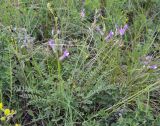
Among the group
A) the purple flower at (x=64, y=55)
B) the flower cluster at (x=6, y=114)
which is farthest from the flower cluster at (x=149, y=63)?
the flower cluster at (x=6, y=114)

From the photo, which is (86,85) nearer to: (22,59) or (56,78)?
(56,78)

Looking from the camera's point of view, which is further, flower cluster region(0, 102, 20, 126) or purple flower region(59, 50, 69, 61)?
purple flower region(59, 50, 69, 61)

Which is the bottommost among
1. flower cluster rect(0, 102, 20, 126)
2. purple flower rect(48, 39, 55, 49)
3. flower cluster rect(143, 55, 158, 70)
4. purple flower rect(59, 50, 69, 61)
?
flower cluster rect(0, 102, 20, 126)

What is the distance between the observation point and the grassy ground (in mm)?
1715

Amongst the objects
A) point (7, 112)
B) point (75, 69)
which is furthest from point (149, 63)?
point (7, 112)

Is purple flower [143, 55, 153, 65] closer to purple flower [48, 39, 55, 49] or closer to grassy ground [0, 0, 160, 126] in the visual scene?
grassy ground [0, 0, 160, 126]

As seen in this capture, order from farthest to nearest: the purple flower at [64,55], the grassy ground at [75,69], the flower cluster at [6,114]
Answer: the purple flower at [64,55] → the grassy ground at [75,69] → the flower cluster at [6,114]

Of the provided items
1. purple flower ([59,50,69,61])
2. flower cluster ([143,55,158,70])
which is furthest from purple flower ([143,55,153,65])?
purple flower ([59,50,69,61])

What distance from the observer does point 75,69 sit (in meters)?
1.80

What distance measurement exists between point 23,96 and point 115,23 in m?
0.72

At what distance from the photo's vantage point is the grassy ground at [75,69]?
1.71 m

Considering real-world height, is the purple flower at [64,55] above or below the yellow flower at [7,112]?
above

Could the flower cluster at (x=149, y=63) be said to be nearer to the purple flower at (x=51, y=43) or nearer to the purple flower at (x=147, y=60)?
the purple flower at (x=147, y=60)

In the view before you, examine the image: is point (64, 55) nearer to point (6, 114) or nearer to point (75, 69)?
point (75, 69)
